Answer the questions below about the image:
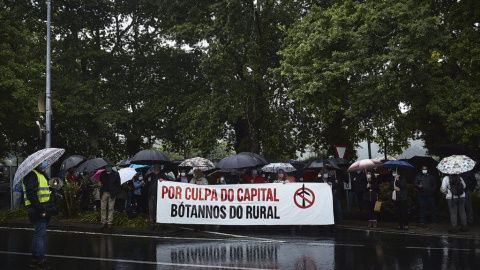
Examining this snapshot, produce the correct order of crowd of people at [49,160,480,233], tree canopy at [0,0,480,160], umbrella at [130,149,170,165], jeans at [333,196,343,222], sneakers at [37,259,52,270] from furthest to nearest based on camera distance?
1. tree canopy at [0,0,480,160]
2. umbrella at [130,149,170,165]
3. jeans at [333,196,343,222]
4. crowd of people at [49,160,480,233]
5. sneakers at [37,259,52,270]

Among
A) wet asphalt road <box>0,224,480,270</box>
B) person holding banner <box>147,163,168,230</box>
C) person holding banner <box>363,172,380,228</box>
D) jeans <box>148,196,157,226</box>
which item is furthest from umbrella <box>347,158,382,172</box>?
jeans <box>148,196,157,226</box>

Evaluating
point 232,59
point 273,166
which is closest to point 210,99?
point 232,59

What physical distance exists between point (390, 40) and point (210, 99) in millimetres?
9810

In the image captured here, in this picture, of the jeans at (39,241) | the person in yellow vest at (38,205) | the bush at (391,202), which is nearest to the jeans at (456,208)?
the bush at (391,202)

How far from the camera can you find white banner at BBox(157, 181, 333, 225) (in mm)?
14062

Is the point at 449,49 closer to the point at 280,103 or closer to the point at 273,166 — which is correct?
the point at 273,166

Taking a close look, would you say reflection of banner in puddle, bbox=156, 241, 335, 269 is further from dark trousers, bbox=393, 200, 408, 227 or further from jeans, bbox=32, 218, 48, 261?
dark trousers, bbox=393, 200, 408, 227

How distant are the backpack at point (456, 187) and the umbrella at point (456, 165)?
1.04 ft

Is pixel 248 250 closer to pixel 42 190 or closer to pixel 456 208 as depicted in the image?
pixel 42 190

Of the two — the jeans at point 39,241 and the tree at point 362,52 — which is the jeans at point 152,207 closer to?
the jeans at point 39,241

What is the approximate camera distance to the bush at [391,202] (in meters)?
16.3

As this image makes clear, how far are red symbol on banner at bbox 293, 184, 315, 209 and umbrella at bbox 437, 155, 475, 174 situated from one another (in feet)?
11.7

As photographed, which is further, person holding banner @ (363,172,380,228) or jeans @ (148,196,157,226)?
person holding banner @ (363,172,380,228)

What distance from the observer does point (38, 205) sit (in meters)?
9.35
